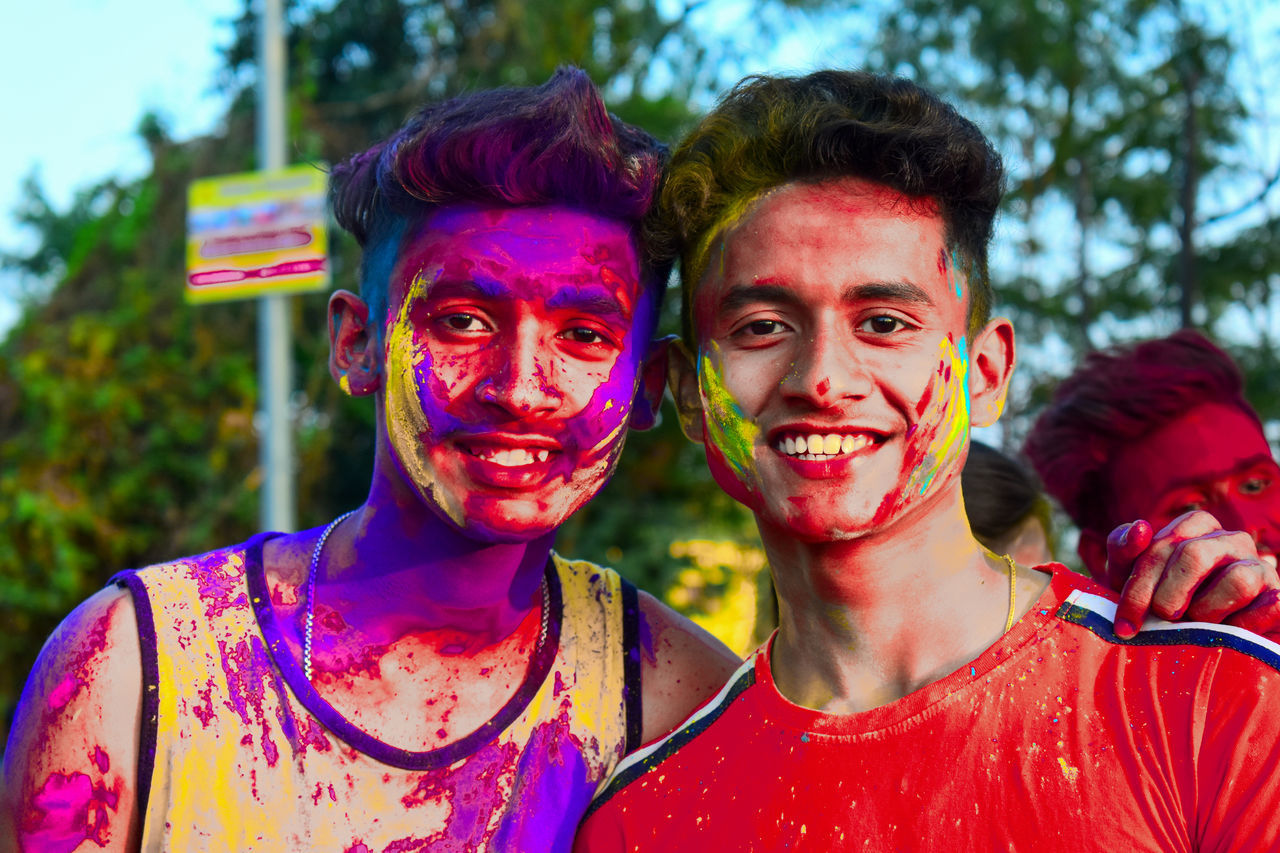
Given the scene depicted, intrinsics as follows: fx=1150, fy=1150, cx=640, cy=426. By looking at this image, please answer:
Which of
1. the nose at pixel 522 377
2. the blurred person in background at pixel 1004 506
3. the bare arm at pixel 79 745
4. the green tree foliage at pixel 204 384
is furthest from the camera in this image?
the green tree foliage at pixel 204 384

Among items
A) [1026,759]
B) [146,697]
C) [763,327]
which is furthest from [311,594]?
[1026,759]

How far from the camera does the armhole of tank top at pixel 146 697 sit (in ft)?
7.04

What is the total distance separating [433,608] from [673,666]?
557mm

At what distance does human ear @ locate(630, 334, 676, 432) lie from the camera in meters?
2.52

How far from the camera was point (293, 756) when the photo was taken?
2.23m

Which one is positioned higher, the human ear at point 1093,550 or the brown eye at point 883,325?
the brown eye at point 883,325

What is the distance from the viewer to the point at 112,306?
9.30 m

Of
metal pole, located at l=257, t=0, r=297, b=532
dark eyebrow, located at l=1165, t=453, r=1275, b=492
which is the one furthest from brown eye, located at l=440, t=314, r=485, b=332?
metal pole, located at l=257, t=0, r=297, b=532

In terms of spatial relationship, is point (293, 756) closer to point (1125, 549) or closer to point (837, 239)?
point (837, 239)

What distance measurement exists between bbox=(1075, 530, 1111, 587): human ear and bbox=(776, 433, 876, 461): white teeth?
1.40 m

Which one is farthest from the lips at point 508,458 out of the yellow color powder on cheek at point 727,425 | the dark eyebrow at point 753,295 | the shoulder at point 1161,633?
the shoulder at point 1161,633

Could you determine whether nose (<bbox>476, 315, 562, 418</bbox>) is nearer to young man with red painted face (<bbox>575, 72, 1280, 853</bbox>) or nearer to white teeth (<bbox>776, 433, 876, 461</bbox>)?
young man with red painted face (<bbox>575, 72, 1280, 853</bbox>)

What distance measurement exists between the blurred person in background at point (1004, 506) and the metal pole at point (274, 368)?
3.74 m

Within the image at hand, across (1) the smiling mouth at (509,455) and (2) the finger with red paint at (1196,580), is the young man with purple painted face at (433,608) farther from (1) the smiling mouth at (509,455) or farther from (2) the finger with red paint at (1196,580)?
(2) the finger with red paint at (1196,580)
